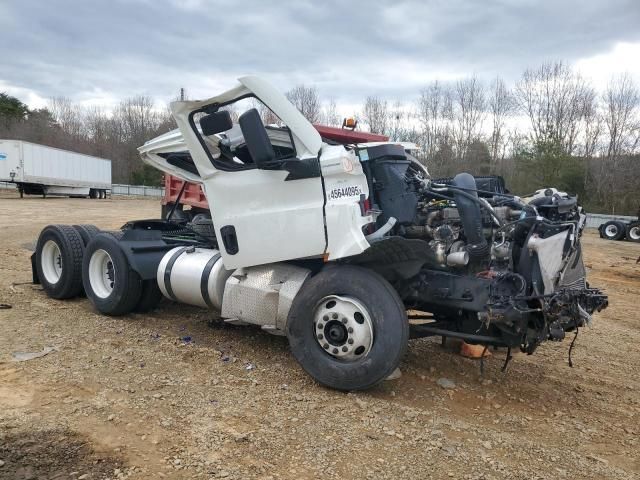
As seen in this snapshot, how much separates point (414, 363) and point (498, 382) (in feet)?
2.45

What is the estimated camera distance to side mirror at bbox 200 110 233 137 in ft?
14.7

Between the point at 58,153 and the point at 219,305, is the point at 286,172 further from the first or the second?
the point at 58,153

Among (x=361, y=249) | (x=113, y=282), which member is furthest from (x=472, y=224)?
(x=113, y=282)

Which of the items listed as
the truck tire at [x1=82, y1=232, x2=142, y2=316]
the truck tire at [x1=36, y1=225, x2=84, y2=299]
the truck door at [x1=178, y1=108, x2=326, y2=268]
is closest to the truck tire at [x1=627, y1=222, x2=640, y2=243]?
the truck door at [x1=178, y1=108, x2=326, y2=268]

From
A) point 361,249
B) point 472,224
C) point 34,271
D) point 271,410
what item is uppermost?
point 472,224

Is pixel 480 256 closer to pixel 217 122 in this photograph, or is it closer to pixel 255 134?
pixel 255 134

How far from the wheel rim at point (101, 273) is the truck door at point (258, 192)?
6.83 ft

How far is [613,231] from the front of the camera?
22641 mm

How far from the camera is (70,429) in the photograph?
11.3ft

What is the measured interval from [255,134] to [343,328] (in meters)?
1.63

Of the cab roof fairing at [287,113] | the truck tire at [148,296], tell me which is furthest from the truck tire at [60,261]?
the cab roof fairing at [287,113]

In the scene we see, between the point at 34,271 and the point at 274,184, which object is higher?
the point at 274,184

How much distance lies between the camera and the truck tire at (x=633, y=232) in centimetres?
2205

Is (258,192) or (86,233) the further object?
(86,233)
